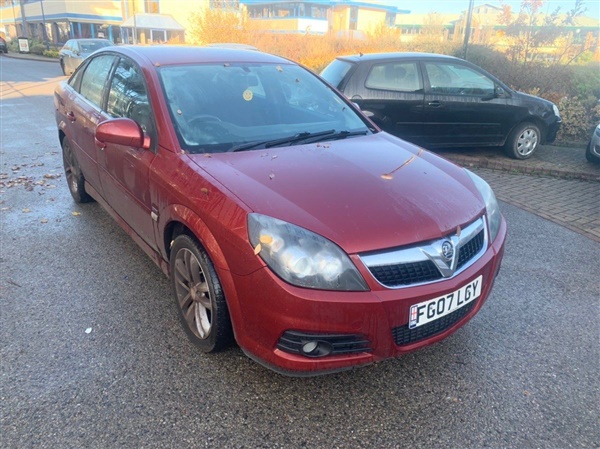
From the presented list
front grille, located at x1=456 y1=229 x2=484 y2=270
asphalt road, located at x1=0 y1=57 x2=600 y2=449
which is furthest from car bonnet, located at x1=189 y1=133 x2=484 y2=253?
asphalt road, located at x1=0 y1=57 x2=600 y2=449

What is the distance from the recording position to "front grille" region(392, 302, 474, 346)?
2242 mm

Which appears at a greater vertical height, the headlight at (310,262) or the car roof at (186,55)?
the car roof at (186,55)

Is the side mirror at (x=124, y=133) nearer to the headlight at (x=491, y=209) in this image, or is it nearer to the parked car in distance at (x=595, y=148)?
the headlight at (x=491, y=209)

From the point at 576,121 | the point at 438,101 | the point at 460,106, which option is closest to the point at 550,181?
the point at 460,106

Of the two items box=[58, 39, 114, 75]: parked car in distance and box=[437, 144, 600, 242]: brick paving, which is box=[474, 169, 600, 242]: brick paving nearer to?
box=[437, 144, 600, 242]: brick paving

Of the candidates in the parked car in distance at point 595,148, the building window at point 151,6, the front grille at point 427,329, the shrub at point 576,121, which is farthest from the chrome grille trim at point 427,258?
the building window at point 151,6

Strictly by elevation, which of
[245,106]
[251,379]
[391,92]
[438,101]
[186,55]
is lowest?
[251,379]

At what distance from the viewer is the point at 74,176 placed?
16.4 feet

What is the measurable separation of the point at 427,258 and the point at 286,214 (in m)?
0.68

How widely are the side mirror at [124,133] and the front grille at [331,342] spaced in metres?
1.57

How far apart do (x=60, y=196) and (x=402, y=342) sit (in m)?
4.55

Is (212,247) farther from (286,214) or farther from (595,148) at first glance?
(595,148)

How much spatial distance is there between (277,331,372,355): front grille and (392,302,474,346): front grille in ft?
0.52

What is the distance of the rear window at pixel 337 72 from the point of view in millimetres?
7074
